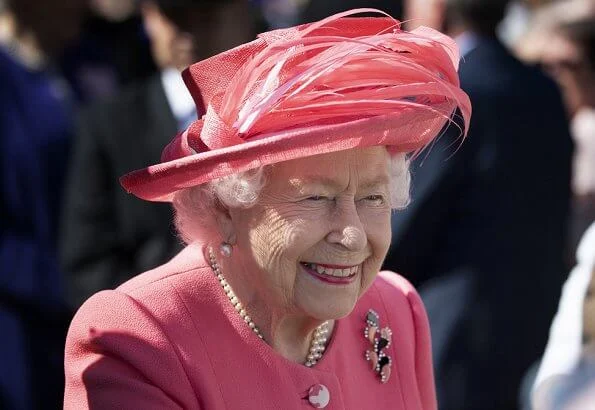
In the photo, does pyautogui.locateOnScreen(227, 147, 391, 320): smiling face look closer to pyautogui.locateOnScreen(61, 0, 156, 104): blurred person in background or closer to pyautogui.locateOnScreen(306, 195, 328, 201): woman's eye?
pyautogui.locateOnScreen(306, 195, 328, 201): woman's eye

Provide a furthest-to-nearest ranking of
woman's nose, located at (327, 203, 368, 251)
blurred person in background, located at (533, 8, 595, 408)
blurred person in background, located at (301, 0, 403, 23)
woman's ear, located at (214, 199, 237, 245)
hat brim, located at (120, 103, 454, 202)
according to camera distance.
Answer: blurred person in background, located at (533, 8, 595, 408) < blurred person in background, located at (301, 0, 403, 23) < woman's ear, located at (214, 199, 237, 245) < woman's nose, located at (327, 203, 368, 251) < hat brim, located at (120, 103, 454, 202)

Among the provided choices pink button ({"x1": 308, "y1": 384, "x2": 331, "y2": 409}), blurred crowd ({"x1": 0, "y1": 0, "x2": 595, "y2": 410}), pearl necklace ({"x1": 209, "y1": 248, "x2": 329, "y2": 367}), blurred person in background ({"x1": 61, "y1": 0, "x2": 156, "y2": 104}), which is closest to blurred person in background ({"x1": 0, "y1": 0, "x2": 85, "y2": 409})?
blurred crowd ({"x1": 0, "y1": 0, "x2": 595, "y2": 410})

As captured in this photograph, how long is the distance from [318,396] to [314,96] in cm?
68

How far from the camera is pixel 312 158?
293cm

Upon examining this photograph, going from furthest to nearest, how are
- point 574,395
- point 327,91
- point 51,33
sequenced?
point 51,33 → point 327,91 → point 574,395

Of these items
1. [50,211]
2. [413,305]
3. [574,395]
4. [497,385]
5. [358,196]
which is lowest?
[497,385]

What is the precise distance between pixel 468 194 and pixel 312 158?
2.62 meters

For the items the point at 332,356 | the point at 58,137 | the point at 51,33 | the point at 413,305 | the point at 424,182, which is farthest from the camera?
the point at 51,33

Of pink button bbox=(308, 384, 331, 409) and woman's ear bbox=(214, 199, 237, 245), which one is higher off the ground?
woman's ear bbox=(214, 199, 237, 245)

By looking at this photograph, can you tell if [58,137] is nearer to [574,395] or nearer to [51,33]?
[51,33]

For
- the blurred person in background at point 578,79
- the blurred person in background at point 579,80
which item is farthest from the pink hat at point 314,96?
the blurred person in background at point 578,79

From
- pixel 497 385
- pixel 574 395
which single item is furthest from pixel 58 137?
pixel 574 395

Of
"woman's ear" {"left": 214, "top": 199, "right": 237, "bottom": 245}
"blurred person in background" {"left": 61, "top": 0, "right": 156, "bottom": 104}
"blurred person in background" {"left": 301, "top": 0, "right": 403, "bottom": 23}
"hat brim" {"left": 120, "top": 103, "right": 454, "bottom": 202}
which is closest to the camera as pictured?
"hat brim" {"left": 120, "top": 103, "right": 454, "bottom": 202}

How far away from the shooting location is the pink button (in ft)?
10.1
